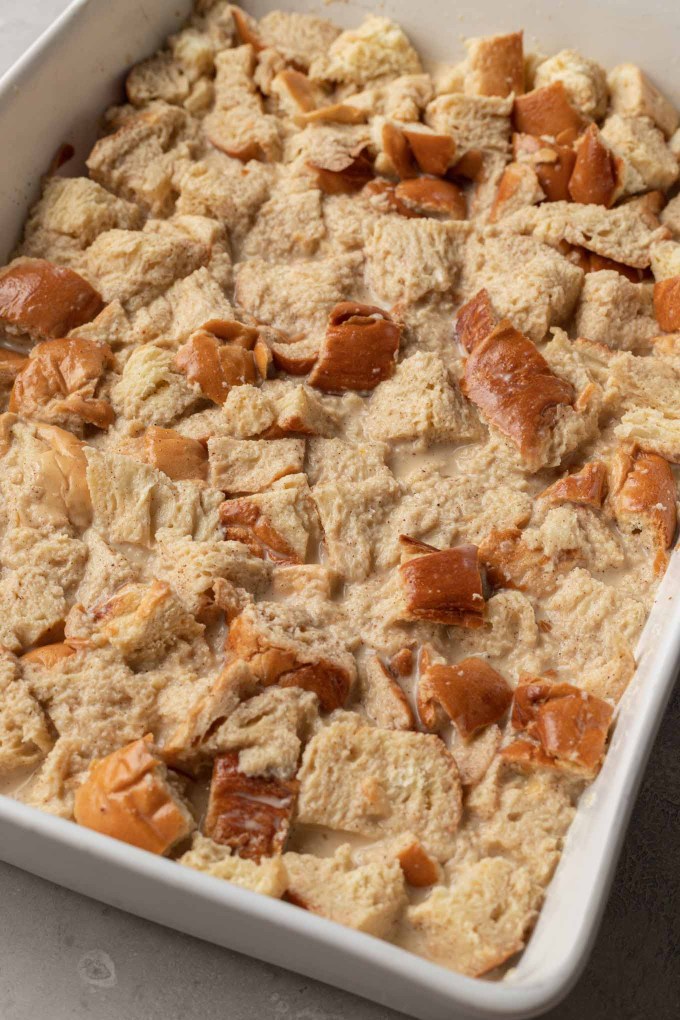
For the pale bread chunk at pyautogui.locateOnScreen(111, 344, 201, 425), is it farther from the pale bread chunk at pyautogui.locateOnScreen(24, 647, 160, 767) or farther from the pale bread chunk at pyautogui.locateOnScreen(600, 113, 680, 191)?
the pale bread chunk at pyautogui.locateOnScreen(600, 113, 680, 191)

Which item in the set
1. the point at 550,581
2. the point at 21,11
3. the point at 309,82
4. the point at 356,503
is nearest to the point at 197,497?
the point at 356,503

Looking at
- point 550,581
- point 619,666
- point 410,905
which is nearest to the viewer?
point 410,905

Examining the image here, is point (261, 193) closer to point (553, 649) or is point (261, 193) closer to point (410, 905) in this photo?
point (553, 649)

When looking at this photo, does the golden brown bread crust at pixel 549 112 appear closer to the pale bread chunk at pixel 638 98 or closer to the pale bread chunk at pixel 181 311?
the pale bread chunk at pixel 638 98

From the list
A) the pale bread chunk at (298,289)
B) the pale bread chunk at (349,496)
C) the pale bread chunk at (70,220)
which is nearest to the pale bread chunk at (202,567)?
the pale bread chunk at (349,496)

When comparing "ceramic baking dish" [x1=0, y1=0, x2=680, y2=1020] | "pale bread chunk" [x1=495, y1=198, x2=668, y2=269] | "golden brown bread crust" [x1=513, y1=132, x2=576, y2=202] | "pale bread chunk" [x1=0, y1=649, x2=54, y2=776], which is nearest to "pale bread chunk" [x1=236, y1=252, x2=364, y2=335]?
"pale bread chunk" [x1=495, y1=198, x2=668, y2=269]
